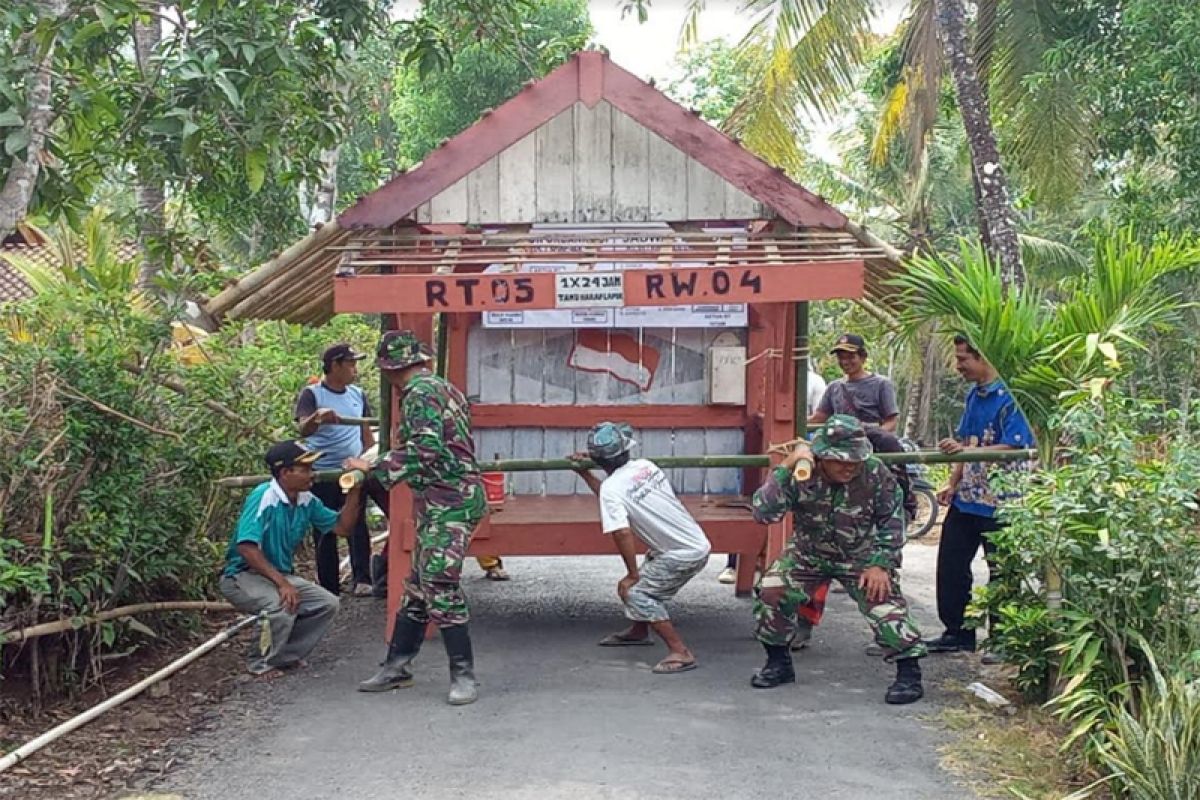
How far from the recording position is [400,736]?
596 centimetres

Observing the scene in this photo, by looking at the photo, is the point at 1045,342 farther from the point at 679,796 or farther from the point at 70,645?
the point at 70,645

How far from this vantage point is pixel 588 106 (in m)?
7.77

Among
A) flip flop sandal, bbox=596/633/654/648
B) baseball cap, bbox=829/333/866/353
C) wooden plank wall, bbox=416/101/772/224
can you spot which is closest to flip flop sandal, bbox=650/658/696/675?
flip flop sandal, bbox=596/633/654/648

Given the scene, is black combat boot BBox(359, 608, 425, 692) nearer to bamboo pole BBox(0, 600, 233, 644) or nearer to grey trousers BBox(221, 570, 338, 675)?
grey trousers BBox(221, 570, 338, 675)

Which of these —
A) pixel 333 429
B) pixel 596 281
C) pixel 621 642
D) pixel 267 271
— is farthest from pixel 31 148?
pixel 621 642

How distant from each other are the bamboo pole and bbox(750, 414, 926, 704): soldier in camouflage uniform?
3.07 meters

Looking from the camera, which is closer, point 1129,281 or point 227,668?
point 1129,281

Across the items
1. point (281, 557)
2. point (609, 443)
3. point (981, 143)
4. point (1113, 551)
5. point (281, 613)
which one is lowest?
point (281, 613)

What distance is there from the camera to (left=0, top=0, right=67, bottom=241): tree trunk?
613 cm

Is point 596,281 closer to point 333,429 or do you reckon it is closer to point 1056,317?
point 1056,317

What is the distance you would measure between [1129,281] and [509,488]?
434 centimetres

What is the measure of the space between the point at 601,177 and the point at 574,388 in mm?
1627

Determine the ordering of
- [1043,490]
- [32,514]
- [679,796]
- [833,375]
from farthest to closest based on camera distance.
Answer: [833,375] < [32,514] < [1043,490] < [679,796]

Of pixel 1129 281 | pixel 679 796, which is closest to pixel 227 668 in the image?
pixel 679 796
